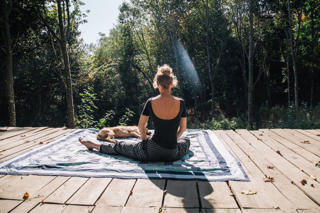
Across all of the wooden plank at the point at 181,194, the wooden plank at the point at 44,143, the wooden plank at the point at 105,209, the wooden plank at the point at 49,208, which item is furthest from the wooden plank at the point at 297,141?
the wooden plank at the point at 44,143

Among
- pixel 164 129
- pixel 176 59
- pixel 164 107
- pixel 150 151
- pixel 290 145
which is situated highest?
pixel 176 59

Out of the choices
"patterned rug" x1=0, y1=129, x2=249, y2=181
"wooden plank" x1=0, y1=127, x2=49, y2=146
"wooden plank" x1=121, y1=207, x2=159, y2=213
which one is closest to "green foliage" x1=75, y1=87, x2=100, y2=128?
"wooden plank" x1=0, y1=127, x2=49, y2=146

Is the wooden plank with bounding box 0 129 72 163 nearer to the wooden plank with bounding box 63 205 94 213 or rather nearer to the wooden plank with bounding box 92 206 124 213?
the wooden plank with bounding box 63 205 94 213

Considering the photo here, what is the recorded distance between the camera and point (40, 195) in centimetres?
214

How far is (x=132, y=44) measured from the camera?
18703 millimetres

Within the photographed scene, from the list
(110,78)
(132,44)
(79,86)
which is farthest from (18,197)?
(132,44)

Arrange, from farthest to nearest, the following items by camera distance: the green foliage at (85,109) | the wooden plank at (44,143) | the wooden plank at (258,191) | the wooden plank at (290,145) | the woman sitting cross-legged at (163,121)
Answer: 1. the green foliage at (85,109)
2. the wooden plank at (44,143)
3. the wooden plank at (290,145)
4. the woman sitting cross-legged at (163,121)
5. the wooden plank at (258,191)

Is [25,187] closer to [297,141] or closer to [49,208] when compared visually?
[49,208]

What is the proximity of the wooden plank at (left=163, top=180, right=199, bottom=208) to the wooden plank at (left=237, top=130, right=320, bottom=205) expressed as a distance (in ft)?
3.66

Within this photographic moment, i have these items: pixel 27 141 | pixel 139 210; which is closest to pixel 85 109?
pixel 27 141

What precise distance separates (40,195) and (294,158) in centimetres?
333

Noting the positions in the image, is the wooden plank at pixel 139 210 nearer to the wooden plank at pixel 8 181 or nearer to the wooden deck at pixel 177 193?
the wooden deck at pixel 177 193

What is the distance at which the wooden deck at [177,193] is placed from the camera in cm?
190

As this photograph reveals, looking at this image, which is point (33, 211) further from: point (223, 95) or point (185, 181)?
point (223, 95)
